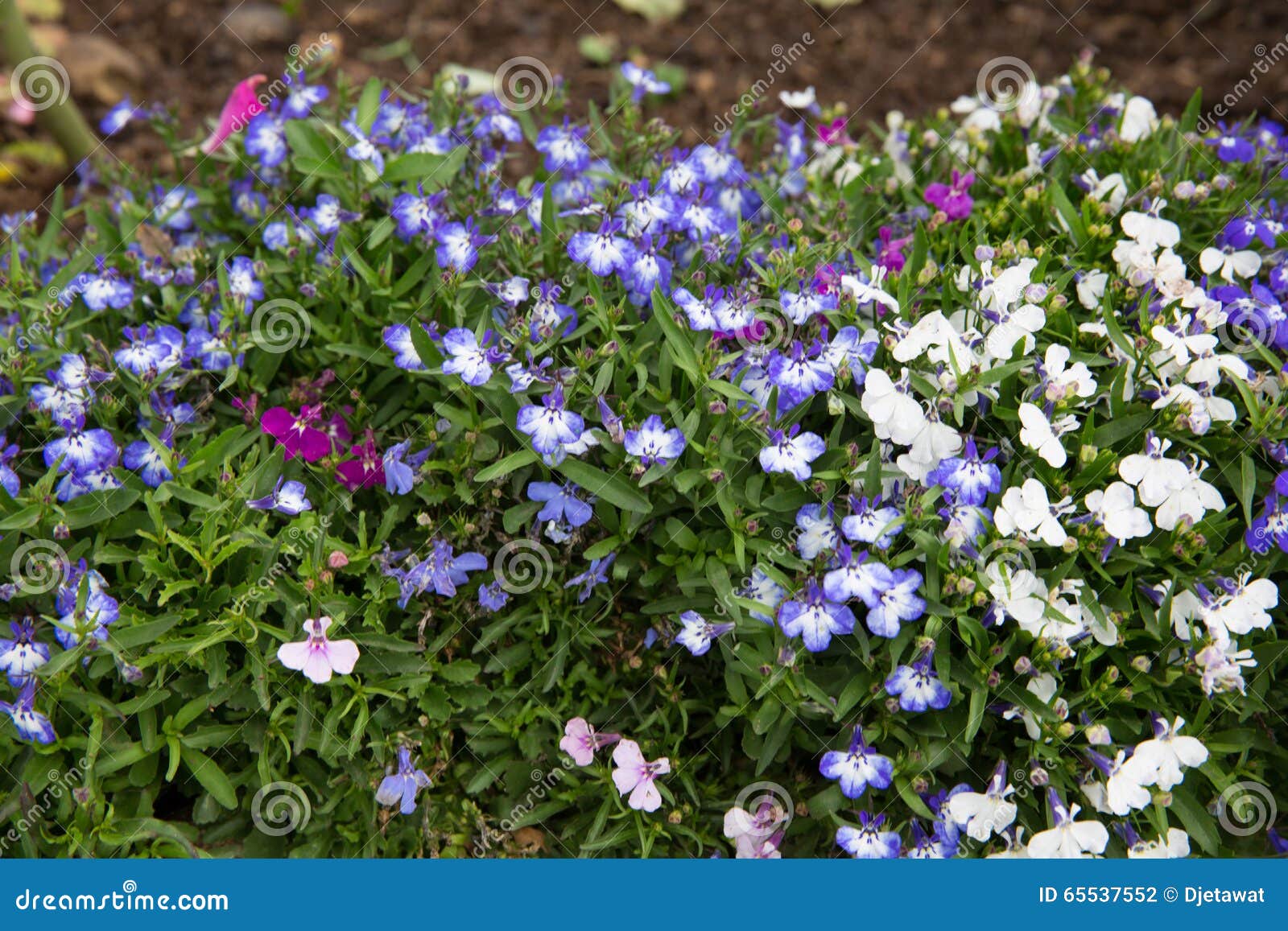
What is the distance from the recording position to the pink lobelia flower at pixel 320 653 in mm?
2348

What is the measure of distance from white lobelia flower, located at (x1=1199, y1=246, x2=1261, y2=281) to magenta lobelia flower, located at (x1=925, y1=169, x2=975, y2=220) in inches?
22.7

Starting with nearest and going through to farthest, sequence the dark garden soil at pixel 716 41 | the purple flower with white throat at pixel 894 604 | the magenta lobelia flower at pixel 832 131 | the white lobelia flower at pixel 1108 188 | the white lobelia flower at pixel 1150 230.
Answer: the purple flower with white throat at pixel 894 604 < the white lobelia flower at pixel 1150 230 < the white lobelia flower at pixel 1108 188 < the magenta lobelia flower at pixel 832 131 < the dark garden soil at pixel 716 41

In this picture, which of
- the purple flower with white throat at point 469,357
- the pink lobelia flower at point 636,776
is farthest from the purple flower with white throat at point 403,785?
the purple flower with white throat at point 469,357

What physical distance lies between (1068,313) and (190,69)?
3.86 m

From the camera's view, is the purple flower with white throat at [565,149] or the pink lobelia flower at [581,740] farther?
the purple flower with white throat at [565,149]

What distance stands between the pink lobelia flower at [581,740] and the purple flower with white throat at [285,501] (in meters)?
0.76

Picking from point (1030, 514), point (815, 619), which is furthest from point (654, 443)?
point (1030, 514)

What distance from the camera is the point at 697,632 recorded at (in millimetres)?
2488

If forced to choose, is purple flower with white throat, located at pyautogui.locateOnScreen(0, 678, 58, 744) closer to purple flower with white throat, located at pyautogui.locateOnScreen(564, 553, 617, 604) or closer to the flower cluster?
the flower cluster

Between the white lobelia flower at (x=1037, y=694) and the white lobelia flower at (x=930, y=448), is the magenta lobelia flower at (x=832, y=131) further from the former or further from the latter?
the white lobelia flower at (x=1037, y=694)

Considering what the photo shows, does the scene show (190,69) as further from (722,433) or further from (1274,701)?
(1274,701)

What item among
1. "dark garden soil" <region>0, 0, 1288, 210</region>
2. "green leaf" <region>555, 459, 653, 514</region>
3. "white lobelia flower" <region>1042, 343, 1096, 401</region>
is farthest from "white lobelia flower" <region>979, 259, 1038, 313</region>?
"dark garden soil" <region>0, 0, 1288, 210</region>

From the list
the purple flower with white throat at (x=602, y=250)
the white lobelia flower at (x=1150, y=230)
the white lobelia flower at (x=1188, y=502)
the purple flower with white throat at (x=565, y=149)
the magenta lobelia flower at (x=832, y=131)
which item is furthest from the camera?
the magenta lobelia flower at (x=832, y=131)

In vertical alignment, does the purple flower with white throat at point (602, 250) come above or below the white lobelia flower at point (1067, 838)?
above
